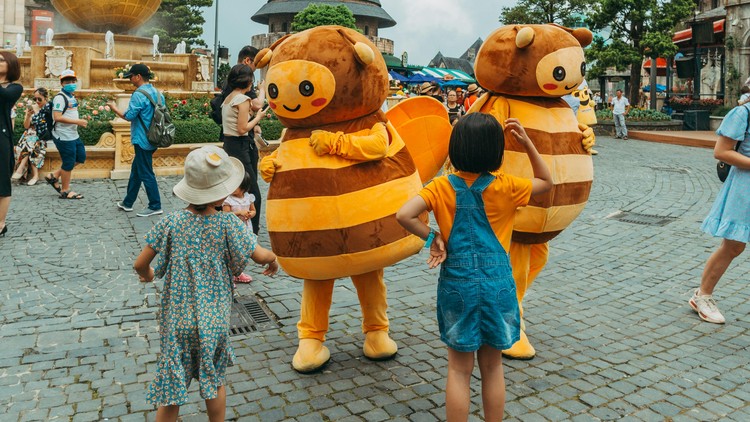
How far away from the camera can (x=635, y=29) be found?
84.4 ft

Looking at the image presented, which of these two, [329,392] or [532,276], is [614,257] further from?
[329,392]

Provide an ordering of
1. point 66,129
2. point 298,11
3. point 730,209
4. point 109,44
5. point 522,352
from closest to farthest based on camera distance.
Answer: point 522,352 < point 730,209 < point 66,129 < point 109,44 < point 298,11

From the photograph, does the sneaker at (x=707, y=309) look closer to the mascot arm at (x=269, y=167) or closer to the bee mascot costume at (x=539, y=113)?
the bee mascot costume at (x=539, y=113)

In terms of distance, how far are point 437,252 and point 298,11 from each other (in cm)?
7793

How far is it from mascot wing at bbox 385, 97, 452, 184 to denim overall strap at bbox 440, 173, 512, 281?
1.47m

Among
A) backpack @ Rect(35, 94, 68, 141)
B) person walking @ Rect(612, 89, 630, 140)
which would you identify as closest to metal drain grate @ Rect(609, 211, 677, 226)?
backpack @ Rect(35, 94, 68, 141)

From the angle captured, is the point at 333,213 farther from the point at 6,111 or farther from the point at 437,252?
the point at 6,111

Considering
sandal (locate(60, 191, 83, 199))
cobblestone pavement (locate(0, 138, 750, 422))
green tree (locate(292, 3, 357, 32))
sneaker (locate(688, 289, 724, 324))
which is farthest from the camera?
green tree (locate(292, 3, 357, 32))

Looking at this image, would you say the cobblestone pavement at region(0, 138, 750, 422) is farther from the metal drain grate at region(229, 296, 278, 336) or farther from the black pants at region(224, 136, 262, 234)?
the black pants at region(224, 136, 262, 234)

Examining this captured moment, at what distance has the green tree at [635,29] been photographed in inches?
977

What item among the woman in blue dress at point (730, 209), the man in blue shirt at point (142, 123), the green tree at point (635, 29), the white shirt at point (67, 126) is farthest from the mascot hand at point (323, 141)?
the green tree at point (635, 29)

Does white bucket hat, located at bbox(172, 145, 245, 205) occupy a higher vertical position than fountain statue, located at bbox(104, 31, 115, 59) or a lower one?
lower

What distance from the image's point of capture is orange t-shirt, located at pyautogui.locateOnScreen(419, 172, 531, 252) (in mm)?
3076

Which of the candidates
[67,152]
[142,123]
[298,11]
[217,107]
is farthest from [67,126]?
[298,11]
